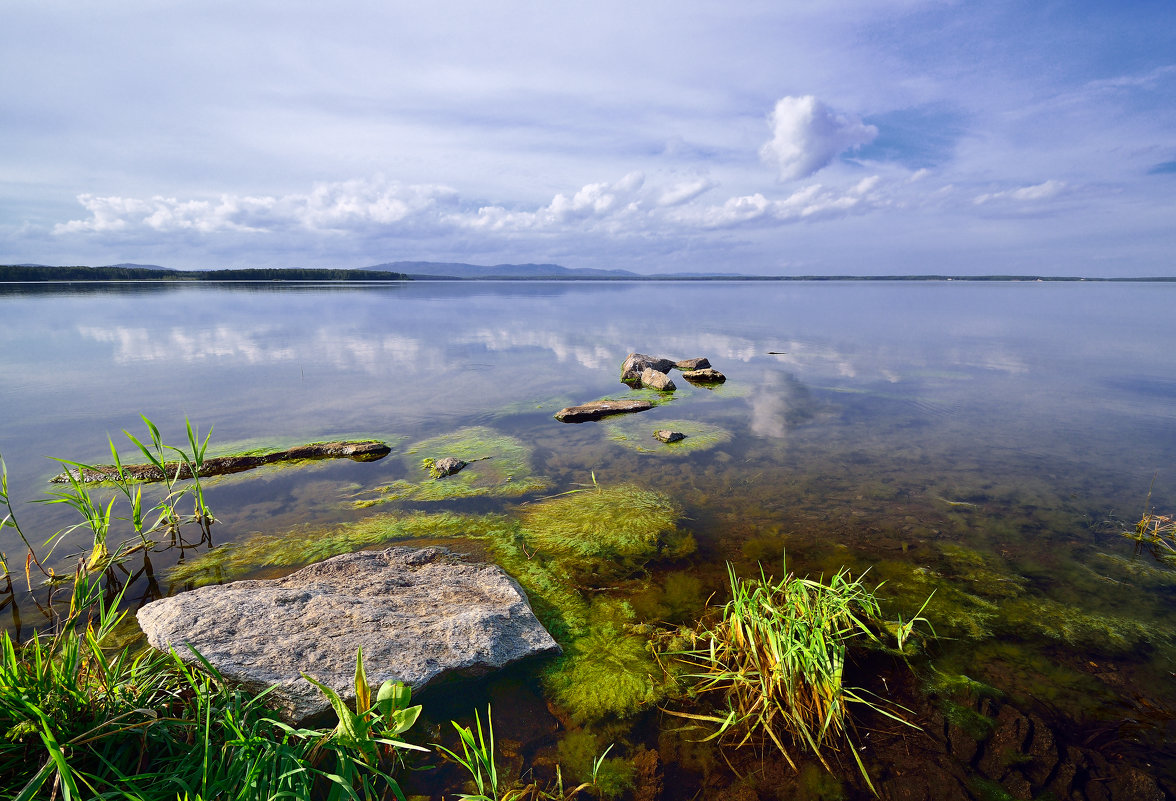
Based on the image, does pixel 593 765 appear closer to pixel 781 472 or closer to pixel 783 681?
pixel 783 681

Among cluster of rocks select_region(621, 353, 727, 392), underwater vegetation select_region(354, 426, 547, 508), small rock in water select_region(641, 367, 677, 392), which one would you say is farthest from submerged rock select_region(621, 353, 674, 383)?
underwater vegetation select_region(354, 426, 547, 508)

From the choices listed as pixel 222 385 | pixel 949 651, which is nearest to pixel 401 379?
pixel 222 385

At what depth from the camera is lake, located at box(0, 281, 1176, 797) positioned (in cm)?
Answer: 393

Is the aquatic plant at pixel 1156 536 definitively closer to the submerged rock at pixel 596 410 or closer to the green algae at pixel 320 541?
the green algae at pixel 320 541

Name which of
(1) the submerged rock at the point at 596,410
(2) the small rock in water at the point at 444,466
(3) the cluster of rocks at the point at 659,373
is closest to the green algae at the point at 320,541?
(2) the small rock in water at the point at 444,466

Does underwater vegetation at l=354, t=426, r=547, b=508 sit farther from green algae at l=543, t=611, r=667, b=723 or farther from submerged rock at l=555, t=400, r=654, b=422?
green algae at l=543, t=611, r=667, b=723

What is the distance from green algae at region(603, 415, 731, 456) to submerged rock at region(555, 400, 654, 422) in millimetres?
293

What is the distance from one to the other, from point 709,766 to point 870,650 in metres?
1.84

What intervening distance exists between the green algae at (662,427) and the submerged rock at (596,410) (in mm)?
293

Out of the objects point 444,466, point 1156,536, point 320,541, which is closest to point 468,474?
point 444,466

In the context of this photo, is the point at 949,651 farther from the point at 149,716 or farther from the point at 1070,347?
the point at 1070,347

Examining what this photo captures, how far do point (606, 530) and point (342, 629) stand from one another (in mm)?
3212

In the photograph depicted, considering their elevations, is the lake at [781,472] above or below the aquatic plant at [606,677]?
above

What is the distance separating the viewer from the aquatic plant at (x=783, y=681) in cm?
319
